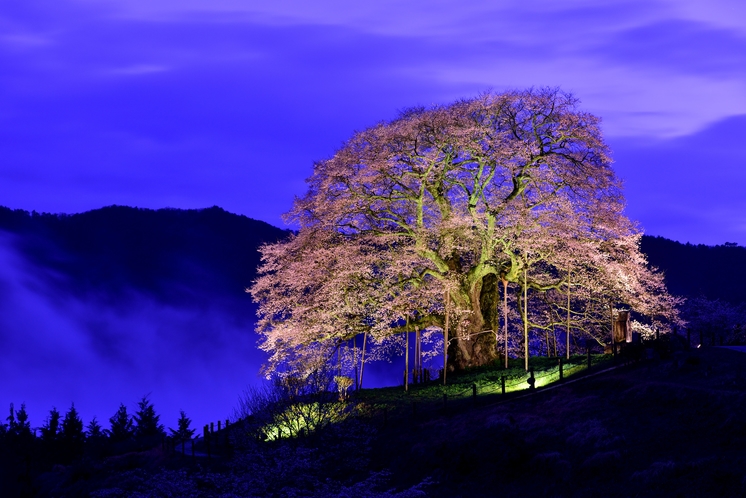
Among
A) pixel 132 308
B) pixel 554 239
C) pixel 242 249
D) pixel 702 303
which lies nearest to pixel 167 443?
pixel 554 239

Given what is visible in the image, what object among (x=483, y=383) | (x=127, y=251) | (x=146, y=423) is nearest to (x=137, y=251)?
(x=127, y=251)

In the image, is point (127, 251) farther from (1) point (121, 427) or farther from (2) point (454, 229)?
(2) point (454, 229)

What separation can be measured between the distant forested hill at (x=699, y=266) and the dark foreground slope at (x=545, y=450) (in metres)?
51.1

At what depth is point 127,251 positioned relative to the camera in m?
131

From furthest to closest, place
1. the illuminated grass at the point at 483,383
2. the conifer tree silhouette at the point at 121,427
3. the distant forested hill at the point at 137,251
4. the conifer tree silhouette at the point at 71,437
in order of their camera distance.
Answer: the distant forested hill at the point at 137,251 < the conifer tree silhouette at the point at 121,427 < the conifer tree silhouette at the point at 71,437 < the illuminated grass at the point at 483,383

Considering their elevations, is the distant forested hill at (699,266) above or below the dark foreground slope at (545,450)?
above

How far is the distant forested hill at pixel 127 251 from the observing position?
128750mm

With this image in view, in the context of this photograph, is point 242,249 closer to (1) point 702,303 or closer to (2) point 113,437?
(2) point 113,437

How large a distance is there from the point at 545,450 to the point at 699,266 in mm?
64176

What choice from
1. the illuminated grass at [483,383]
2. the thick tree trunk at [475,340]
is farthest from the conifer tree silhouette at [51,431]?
the thick tree trunk at [475,340]

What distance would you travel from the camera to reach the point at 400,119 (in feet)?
127

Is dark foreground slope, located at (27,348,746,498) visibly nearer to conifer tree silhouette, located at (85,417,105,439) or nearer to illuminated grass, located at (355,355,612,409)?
illuminated grass, located at (355,355,612,409)

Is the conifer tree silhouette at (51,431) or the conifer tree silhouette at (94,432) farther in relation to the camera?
the conifer tree silhouette at (94,432)

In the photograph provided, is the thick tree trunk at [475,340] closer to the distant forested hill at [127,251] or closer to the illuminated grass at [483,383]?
the illuminated grass at [483,383]
